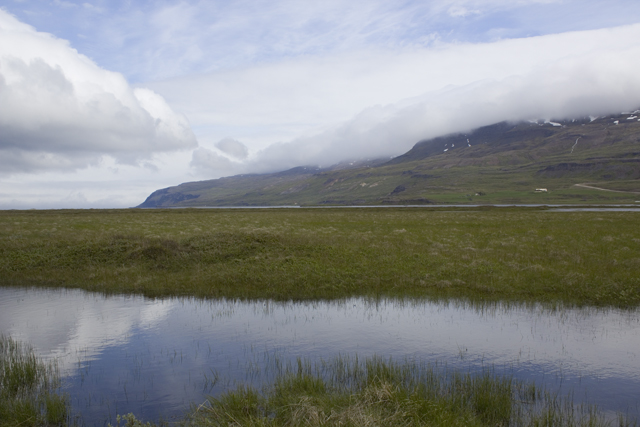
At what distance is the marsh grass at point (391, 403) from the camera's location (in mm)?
8656

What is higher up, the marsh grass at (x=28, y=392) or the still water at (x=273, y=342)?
the marsh grass at (x=28, y=392)

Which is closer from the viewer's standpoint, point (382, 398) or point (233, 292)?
point (382, 398)

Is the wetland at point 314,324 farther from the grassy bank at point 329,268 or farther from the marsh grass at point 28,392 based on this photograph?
the marsh grass at point 28,392

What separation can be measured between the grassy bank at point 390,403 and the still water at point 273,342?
42.3 inches

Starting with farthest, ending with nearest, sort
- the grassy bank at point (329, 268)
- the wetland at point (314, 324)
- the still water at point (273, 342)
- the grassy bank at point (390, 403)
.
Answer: the grassy bank at point (329, 268) < the still water at point (273, 342) < the wetland at point (314, 324) < the grassy bank at point (390, 403)

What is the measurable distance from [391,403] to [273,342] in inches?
258

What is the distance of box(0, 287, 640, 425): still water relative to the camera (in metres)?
11.2

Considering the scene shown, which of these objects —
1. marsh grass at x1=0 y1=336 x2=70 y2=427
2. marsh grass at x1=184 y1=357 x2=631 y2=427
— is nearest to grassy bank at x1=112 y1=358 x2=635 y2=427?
marsh grass at x1=184 y1=357 x2=631 y2=427

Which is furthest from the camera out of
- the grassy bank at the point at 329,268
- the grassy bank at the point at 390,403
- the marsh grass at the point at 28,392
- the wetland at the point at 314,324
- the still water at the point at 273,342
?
the grassy bank at the point at 329,268

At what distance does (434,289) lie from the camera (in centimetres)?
2255

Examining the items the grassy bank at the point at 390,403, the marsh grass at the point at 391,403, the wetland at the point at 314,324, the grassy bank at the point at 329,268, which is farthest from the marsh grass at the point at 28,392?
the grassy bank at the point at 329,268

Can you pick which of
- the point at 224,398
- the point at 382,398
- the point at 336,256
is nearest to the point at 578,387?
the point at 382,398

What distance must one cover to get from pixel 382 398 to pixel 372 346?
4867 mm

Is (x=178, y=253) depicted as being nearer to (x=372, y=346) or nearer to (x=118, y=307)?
(x=118, y=307)
